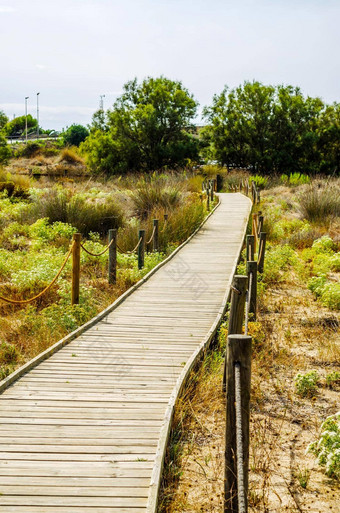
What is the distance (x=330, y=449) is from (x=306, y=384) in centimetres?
178

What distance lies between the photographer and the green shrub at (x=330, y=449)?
14.0 ft

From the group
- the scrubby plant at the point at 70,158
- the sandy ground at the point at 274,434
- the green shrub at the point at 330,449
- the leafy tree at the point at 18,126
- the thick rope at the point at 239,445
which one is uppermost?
the leafy tree at the point at 18,126

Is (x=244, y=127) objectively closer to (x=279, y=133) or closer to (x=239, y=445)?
(x=279, y=133)

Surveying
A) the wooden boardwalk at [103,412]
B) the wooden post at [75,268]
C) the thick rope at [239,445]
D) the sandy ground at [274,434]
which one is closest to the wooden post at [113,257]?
the wooden boardwalk at [103,412]

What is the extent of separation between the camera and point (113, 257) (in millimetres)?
10156

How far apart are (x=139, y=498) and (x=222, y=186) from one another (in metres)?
33.7

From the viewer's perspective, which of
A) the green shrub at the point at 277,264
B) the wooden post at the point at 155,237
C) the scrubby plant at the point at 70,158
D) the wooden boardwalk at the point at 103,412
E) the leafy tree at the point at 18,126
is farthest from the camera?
the leafy tree at the point at 18,126

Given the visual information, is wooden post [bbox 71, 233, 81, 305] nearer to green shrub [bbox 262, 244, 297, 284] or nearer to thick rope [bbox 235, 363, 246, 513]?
green shrub [bbox 262, 244, 297, 284]

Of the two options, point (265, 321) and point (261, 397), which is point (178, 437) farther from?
point (265, 321)

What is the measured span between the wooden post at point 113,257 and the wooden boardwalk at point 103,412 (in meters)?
1.46

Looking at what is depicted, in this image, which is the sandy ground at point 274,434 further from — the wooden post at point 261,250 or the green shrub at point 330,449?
the wooden post at point 261,250

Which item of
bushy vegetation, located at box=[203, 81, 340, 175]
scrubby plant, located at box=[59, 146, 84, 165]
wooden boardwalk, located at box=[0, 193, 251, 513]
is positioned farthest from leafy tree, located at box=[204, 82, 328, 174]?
wooden boardwalk, located at box=[0, 193, 251, 513]

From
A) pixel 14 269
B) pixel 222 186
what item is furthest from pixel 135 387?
pixel 222 186

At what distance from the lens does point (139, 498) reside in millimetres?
3639
